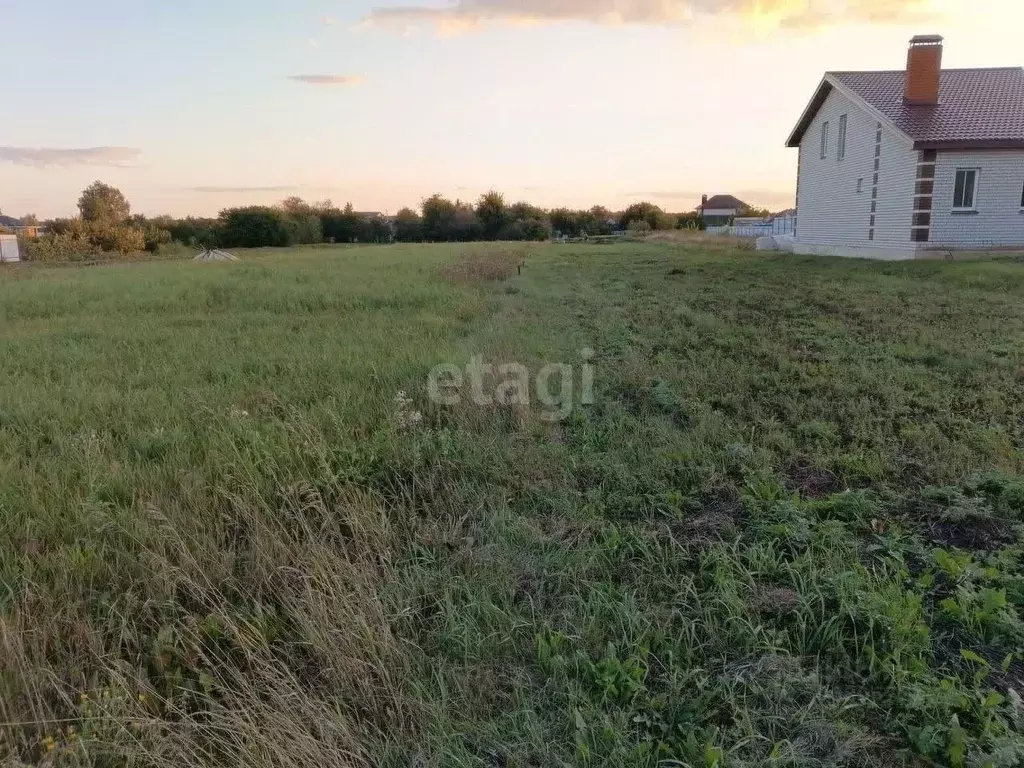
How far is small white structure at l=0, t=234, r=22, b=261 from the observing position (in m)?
39.8

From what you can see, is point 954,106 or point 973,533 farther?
point 954,106

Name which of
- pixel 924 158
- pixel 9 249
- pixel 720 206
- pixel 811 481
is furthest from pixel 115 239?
pixel 720 206

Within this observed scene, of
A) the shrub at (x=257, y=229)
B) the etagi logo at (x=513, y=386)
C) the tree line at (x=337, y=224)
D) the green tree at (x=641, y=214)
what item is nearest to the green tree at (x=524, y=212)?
the tree line at (x=337, y=224)

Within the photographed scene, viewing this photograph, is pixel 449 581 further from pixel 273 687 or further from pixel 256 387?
pixel 256 387

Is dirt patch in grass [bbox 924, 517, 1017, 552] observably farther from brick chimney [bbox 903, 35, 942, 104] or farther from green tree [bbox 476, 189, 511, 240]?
green tree [bbox 476, 189, 511, 240]

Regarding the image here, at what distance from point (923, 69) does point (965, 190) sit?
13.1 ft

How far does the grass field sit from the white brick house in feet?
43.1

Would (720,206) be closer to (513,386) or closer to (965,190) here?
(965,190)

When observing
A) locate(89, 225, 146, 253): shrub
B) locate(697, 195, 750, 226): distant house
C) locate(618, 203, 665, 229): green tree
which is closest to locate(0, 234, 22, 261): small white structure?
locate(89, 225, 146, 253): shrub

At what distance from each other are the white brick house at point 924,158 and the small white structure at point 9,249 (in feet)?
149

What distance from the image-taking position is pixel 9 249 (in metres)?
Answer: 40.3

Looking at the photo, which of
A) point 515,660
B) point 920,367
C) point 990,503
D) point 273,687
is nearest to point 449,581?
point 515,660

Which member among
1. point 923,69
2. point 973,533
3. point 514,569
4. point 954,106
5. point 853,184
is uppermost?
point 923,69

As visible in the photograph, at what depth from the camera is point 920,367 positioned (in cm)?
607
